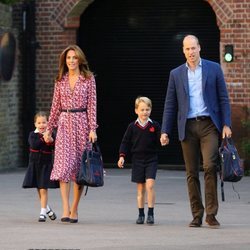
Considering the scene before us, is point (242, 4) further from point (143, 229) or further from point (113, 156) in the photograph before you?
point (143, 229)

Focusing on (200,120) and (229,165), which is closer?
(229,165)

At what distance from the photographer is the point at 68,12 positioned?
21.9 m

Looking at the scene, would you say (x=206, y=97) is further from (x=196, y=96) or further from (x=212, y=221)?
(x=212, y=221)

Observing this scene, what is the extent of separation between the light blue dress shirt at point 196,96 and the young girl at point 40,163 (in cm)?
178

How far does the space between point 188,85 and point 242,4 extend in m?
9.05

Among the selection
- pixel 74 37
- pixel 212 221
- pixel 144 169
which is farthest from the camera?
pixel 74 37

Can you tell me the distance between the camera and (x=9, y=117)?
21656 mm

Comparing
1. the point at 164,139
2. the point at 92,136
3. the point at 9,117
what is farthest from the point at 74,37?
the point at 164,139

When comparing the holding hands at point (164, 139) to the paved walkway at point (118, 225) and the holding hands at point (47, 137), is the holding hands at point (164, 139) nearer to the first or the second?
the paved walkway at point (118, 225)

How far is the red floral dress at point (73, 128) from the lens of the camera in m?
12.5

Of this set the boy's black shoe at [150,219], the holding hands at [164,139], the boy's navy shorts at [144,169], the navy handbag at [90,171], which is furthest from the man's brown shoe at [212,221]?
the navy handbag at [90,171]

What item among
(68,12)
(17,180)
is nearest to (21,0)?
(68,12)

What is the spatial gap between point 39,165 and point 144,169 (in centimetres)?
119

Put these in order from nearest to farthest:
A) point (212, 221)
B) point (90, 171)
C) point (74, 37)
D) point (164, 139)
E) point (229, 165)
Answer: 1. point (229, 165)
2. point (212, 221)
3. point (164, 139)
4. point (90, 171)
5. point (74, 37)
